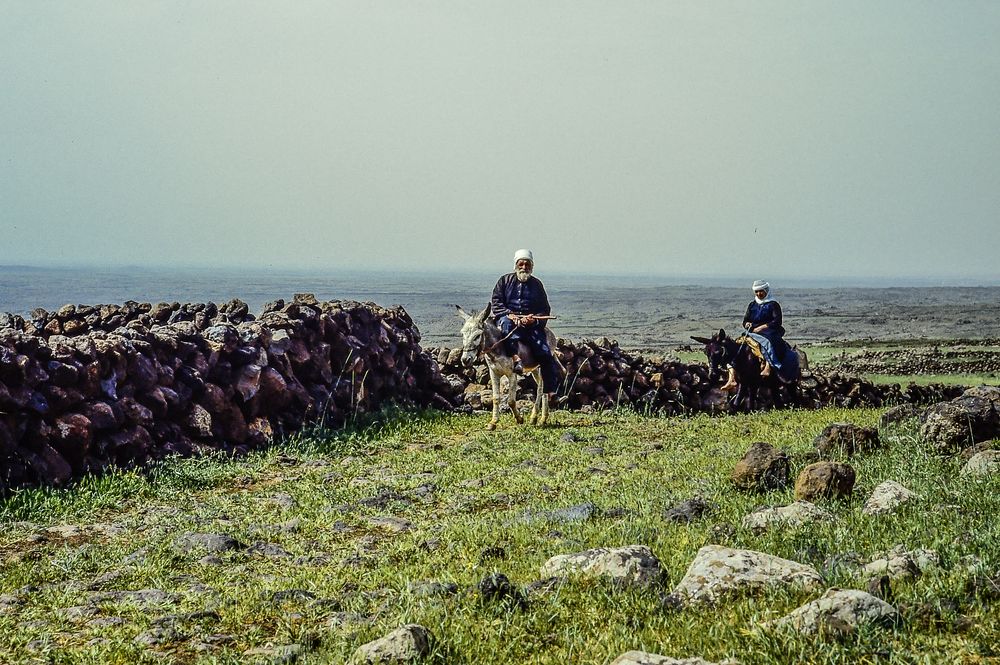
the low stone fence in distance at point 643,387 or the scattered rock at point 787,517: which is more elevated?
the scattered rock at point 787,517

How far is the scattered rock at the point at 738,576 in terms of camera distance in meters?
5.05

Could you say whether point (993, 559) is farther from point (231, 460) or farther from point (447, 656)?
point (231, 460)

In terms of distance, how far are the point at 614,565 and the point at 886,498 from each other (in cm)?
266

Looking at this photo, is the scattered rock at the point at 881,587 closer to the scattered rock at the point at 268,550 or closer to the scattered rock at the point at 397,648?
the scattered rock at the point at 397,648

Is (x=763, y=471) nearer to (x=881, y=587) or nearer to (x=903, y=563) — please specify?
(x=903, y=563)

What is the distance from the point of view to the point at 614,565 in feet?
18.5

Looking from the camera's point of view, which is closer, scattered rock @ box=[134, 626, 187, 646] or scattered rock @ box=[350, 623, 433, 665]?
scattered rock @ box=[350, 623, 433, 665]

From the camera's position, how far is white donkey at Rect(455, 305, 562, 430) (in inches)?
594

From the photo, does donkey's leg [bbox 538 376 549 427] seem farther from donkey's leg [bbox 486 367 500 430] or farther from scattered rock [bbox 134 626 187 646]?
scattered rock [bbox 134 626 187 646]

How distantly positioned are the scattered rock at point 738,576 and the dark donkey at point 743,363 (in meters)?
13.9

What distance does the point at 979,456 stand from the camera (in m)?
8.48

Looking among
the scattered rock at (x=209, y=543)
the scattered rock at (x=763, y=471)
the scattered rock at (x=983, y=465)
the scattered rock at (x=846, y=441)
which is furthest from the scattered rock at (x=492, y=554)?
the scattered rock at (x=846, y=441)

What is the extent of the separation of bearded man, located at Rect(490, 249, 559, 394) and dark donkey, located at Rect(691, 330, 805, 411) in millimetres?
4840

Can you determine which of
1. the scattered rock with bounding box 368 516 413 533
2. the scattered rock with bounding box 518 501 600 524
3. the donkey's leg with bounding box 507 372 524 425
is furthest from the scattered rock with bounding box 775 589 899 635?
the donkey's leg with bounding box 507 372 524 425
